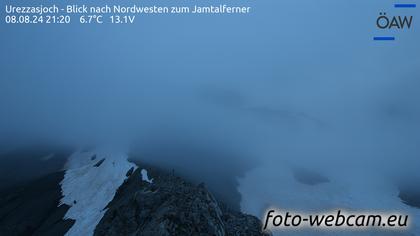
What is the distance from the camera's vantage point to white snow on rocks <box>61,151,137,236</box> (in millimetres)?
57156

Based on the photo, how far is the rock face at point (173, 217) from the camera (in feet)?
96.8

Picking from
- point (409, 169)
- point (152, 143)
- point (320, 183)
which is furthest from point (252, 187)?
point (409, 169)

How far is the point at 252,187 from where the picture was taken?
11031 cm

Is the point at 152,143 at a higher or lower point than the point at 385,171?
higher

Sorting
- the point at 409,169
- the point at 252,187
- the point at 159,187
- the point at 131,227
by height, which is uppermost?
the point at 159,187

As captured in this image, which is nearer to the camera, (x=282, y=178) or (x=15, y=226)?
(x=15, y=226)

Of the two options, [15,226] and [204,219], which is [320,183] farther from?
[204,219]

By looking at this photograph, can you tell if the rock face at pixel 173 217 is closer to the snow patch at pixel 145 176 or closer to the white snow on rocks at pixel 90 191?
the white snow on rocks at pixel 90 191

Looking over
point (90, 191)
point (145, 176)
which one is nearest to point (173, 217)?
point (145, 176)

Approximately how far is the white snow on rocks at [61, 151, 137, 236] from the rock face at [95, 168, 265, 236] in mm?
19496

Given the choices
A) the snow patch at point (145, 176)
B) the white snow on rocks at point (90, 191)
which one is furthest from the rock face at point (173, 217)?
the snow patch at point (145, 176)

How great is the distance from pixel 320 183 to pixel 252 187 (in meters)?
27.5

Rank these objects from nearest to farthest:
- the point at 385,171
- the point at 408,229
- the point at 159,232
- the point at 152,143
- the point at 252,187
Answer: the point at 159,232
the point at 408,229
the point at 252,187
the point at 152,143
the point at 385,171

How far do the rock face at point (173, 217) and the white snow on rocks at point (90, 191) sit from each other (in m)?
19.5
